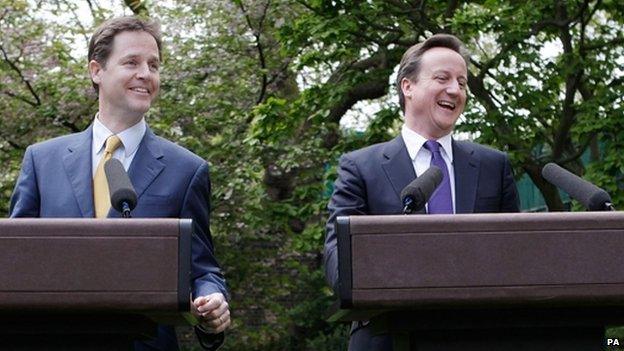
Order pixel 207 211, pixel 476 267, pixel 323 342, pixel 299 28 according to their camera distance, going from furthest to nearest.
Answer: pixel 323 342, pixel 299 28, pixel 207 211, pixel 476 267

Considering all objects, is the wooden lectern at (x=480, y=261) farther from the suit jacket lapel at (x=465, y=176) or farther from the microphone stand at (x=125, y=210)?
the suit jacket lapel at (x=465, y=176)

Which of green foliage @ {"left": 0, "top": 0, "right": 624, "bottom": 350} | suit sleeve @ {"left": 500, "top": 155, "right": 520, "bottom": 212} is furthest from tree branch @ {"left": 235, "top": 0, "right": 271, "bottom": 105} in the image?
suit sleeve @ {"left": 500, "top": 155, "right": 520, "bottom": 212}

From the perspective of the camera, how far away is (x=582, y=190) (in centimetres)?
338

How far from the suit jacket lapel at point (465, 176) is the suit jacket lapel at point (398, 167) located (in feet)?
0.50

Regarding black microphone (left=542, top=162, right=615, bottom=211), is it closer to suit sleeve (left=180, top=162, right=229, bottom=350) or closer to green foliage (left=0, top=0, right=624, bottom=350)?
suit sleeve (left=180, top=162, right=229, bottom=350)

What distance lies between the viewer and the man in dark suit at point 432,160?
13.3ft

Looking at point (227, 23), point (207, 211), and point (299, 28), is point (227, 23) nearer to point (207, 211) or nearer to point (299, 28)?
point (299, 28)

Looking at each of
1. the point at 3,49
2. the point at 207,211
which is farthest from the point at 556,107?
the point at 207,211

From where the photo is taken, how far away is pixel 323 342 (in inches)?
632

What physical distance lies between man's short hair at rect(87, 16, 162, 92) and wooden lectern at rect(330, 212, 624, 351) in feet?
4.54

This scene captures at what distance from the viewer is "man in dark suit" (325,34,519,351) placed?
4.04 m

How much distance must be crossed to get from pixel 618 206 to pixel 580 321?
8263mm

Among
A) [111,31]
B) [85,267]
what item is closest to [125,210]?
[85,267]

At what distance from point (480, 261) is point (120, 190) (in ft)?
3.23
